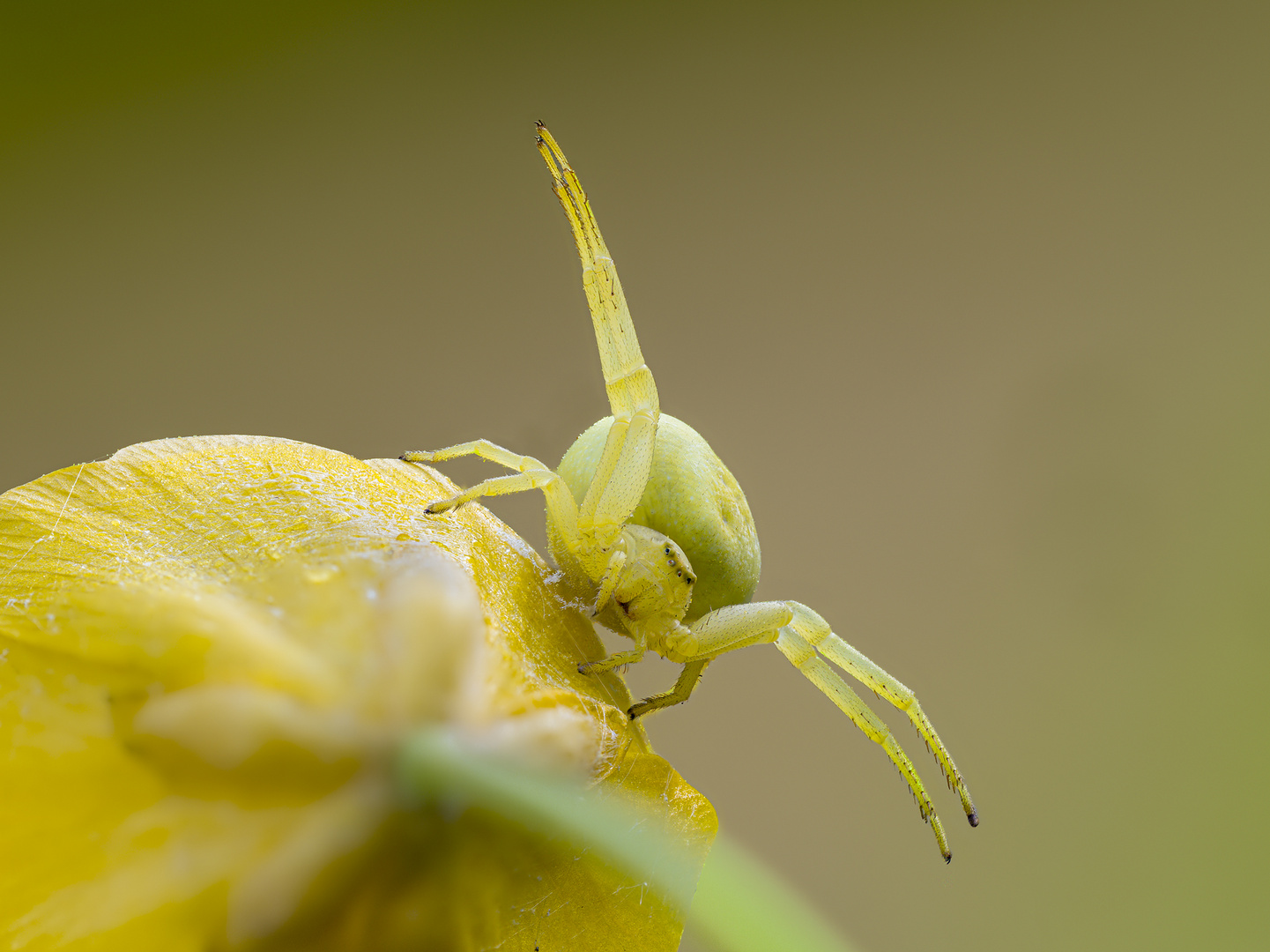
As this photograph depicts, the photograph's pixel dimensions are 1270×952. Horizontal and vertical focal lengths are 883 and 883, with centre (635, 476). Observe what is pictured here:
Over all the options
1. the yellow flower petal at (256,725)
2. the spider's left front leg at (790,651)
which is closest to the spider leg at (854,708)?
the spider's left front leg at (790,651)

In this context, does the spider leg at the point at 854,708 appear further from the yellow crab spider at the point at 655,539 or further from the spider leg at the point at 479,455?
the spider leg at the point at 479,455

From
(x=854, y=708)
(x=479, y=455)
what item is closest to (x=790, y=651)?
(x=854, y=708)

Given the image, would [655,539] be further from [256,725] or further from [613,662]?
[256,725]

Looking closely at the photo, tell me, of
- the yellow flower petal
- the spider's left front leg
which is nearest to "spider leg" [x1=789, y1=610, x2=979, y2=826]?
the spider's left front leg

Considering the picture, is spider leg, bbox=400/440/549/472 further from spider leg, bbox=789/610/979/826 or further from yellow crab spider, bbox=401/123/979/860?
spider leg, bbox=789/610/979/826

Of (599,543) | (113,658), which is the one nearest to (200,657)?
(113,658)
